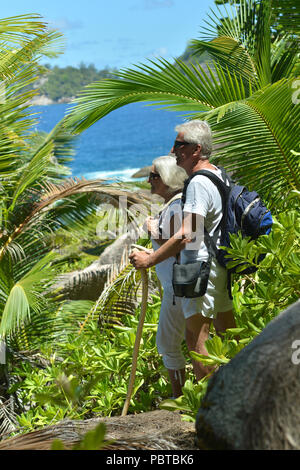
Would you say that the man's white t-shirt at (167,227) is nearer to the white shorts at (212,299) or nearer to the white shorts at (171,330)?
the white shorts at (171,330)

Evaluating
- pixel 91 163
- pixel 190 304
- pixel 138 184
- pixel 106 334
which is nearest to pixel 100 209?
pixel 138 184

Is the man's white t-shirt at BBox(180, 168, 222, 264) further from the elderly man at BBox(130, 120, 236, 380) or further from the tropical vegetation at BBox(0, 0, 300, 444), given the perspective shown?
the tropical vegetation at BBox(0, 0, 300, 444)

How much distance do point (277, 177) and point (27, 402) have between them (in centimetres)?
314

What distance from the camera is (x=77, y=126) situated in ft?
16.8

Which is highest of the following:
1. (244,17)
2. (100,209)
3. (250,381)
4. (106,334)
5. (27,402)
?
(244,17)

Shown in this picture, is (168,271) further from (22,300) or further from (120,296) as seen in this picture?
(120,296)

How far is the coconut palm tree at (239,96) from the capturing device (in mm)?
4391

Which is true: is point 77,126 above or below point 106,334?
above

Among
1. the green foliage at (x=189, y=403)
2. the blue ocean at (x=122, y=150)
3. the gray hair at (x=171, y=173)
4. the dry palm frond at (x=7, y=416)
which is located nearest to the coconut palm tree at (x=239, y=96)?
the gray hair at (x=171, y=173)

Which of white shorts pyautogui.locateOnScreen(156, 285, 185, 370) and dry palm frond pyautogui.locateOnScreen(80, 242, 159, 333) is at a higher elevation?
white shorts pyautogui.locateOnScreen(156, 285, 185, 370)

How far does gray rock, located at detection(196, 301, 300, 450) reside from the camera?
1.65 m

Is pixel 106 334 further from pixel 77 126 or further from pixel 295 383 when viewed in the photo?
pixel 295 383

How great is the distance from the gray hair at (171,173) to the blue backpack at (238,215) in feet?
1.04

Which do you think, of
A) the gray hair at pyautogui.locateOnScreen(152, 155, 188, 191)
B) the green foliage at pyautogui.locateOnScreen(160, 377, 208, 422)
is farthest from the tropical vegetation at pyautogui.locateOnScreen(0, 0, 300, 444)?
the gray hair at pyautogui.locateOnScreen(152, 155, 188, 191)
